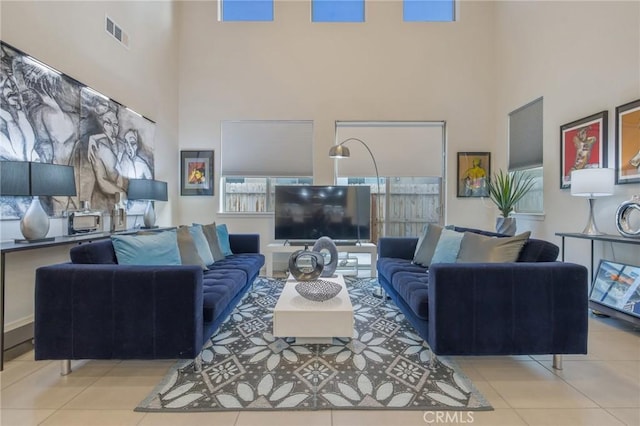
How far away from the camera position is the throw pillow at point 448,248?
2782mm

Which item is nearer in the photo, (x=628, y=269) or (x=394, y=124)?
(x=628, y=269)

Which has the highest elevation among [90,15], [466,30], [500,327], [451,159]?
[466,30]

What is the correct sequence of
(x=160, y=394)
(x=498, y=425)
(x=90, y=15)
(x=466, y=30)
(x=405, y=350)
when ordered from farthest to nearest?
1. (x=466, y=30)
2. (x=90, y=15)
3. (x=405, y=350)
4. (x=160, y=394)
5. (x=498, y=425)

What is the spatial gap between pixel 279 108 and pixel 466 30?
3.32 meters

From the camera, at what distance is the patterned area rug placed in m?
1.68

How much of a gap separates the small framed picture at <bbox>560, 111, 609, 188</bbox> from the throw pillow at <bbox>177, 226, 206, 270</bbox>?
Answer: 13.3 ft

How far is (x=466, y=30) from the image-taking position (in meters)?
5.11

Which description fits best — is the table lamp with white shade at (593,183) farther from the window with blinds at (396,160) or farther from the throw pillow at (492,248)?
the window with blinds at (396,160)

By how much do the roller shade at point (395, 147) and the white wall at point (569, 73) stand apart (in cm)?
105

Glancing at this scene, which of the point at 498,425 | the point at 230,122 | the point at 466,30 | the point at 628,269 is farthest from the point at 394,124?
the point at 498,425

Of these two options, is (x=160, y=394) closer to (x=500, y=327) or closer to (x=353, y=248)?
(x=500, y=327)

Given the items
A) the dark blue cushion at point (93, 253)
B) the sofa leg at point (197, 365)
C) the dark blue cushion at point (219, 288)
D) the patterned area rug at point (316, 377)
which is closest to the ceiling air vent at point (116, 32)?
the dark blue cushion at point (93, 253)

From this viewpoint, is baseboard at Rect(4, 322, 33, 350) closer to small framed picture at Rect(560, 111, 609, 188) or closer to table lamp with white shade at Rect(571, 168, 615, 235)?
table lamp with white shade at Rect(571, 168, 615, 235)

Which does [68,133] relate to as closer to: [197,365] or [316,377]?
[197,365]
